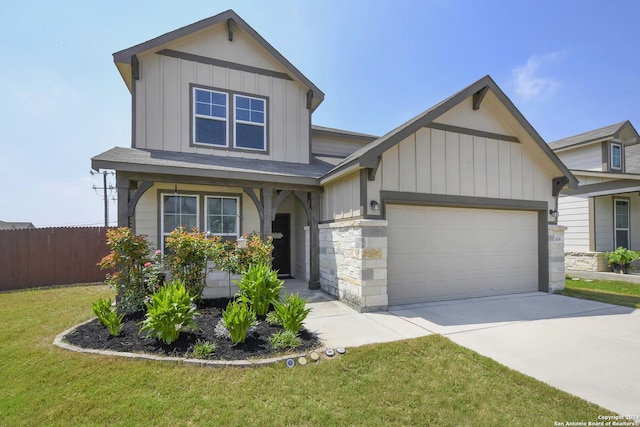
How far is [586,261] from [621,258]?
3.39 ft

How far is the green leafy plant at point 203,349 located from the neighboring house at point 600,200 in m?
13.5

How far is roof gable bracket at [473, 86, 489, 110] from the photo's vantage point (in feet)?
23.3

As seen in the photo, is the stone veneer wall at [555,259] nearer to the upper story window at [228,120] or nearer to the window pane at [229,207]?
the upper story window at [228,120]

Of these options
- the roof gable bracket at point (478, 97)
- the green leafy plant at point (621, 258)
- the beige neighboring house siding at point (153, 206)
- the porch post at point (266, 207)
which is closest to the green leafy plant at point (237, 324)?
the porch post at point (266, 207)

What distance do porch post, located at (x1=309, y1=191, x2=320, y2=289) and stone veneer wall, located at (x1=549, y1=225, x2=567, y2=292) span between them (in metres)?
6.45

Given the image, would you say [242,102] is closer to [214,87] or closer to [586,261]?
[214,87]

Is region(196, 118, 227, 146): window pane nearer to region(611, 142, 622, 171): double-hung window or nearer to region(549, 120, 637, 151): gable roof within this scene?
region(549, 120, 637, 151): gable roof

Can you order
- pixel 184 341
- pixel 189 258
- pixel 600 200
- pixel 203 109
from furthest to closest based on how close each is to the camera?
pixel 600 200
pixel 203 109
pixel 189 258
pixel 184 341

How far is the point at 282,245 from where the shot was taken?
10000 mm

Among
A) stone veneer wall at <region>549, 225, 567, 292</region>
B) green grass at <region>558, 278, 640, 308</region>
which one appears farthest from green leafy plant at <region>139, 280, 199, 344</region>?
green grass at <region>558, 278, 640, 308</region>

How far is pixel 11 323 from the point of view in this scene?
5.43 meters

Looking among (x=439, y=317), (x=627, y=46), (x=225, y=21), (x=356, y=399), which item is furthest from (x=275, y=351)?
(x=627, y=46)

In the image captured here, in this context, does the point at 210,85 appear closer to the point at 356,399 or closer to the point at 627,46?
the point at 356,399

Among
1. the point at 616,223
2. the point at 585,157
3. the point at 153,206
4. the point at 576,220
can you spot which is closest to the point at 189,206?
the point at 153,206
